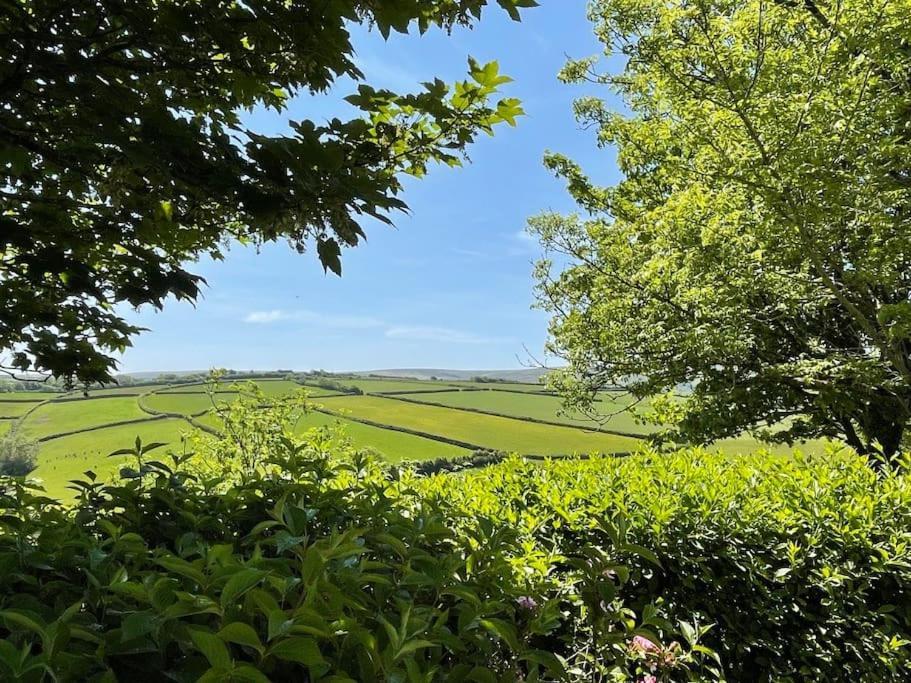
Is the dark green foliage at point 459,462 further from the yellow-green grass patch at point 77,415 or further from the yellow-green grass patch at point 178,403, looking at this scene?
the yellow-green grass patch at point 77,415

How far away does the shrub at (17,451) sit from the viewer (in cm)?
807

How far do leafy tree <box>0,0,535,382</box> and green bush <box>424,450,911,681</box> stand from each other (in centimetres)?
169

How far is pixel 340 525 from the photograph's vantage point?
1687 mm

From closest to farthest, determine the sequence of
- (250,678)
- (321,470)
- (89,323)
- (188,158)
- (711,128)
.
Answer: (250,678) < (188,158) < (321,470) < (89,323) < (711,128)

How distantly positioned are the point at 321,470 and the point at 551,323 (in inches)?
387


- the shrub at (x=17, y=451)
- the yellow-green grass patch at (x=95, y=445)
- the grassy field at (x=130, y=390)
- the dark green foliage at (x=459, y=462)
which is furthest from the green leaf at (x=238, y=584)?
the grassy field at (x=130, y=390)

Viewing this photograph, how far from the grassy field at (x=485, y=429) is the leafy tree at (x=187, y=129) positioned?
11512 millimetres

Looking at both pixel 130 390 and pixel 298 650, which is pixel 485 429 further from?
pixel 298 650

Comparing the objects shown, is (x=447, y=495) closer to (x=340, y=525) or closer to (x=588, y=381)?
(x=340, y=525)

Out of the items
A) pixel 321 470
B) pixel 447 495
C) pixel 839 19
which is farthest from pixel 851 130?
pixel 321 470

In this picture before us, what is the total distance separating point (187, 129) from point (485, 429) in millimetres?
15694

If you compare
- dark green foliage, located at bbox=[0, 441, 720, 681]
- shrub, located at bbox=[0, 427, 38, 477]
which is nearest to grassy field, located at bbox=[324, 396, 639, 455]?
shrub, located at bbox=[0, 427, 38, 477]

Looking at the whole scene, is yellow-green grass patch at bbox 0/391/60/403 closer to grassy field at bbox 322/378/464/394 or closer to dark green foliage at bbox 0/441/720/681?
grassy field at bbox 322/378/464/394

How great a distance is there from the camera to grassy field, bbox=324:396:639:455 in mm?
14570
